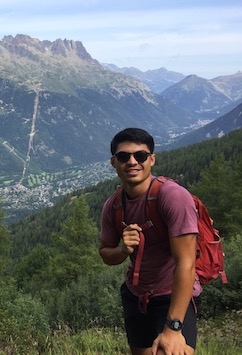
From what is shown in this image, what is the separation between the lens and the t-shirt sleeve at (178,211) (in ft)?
11.8

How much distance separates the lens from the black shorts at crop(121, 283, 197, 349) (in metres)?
3.90

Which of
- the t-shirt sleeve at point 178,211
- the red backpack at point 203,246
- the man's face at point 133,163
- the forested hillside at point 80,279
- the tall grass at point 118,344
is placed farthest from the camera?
the forested hillside at point 80,279

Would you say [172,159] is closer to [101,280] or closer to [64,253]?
[64,253]

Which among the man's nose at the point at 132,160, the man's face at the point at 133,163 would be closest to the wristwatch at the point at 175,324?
the man's face at the point at 133,163

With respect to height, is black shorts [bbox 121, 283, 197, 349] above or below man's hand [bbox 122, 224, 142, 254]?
below

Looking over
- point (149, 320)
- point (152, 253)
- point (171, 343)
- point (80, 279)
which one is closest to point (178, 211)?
point (152, 253)

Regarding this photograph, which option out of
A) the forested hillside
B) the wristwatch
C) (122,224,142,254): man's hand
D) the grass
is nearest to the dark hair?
(122,224,142,254): man's hand

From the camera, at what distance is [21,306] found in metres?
17.0

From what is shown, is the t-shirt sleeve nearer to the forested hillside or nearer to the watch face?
the watch face

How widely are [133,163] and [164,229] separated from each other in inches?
28.1

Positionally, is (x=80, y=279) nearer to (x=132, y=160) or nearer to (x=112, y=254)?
(x=112, y=254)

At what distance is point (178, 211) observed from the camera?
363 cm

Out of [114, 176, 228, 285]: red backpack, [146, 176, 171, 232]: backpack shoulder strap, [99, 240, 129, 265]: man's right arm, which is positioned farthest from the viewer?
[99, 240, 129, 265]: man's right arm

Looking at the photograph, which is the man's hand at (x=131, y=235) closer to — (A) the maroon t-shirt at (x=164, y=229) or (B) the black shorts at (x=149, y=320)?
(A) the maroon t-shirt at (x=164, y=229)
